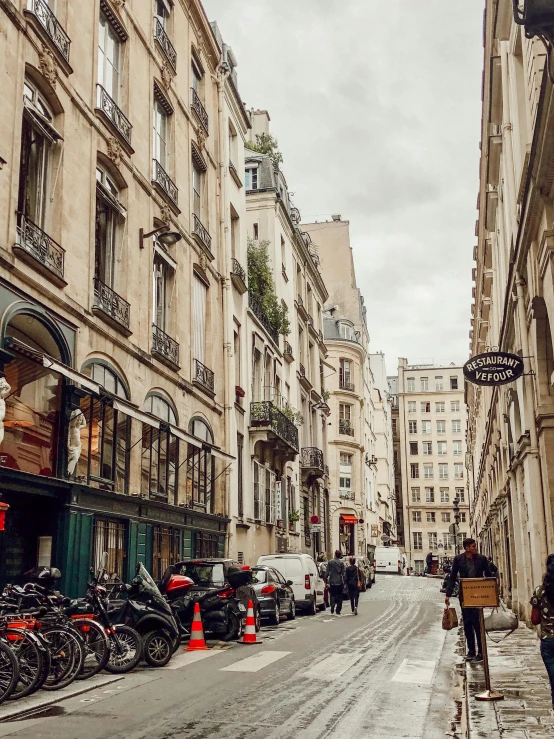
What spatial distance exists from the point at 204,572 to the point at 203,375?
1026cm

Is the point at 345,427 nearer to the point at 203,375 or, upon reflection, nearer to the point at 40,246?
the point at 203,375

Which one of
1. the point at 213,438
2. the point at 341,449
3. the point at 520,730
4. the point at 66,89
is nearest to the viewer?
the point at 520,730

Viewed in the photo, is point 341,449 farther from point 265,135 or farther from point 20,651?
point 20,651

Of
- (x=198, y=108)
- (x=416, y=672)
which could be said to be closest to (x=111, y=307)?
(x=416, y=672)

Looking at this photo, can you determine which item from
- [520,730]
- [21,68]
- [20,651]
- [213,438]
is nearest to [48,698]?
[20,651]

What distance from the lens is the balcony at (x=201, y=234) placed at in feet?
84.5

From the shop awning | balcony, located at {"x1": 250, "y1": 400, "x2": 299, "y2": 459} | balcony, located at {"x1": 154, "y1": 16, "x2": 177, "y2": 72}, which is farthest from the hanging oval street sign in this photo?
the shop awning

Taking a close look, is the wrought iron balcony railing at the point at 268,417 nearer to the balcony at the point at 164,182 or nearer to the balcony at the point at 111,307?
the balcony at the point at 164,182

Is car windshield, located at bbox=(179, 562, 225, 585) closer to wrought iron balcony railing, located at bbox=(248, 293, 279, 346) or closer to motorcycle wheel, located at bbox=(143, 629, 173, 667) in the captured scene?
motorcycle wheel, located at bbox=(143, 629, 173, 667)

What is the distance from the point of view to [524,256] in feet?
50.9

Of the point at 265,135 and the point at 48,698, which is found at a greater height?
the point at 265,135

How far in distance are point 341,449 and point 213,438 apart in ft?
120

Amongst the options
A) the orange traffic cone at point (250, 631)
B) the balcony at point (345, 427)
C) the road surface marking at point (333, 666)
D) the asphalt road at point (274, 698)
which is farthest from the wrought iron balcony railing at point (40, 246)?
the balcony at point (345, 427)

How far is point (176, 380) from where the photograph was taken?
2277cm
